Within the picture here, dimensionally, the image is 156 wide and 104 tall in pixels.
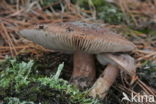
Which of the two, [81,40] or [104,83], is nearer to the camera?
[81,40]

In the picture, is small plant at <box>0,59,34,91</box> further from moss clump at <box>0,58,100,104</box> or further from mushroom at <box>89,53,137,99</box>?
mushroom at <box>89,53,137,99</box>

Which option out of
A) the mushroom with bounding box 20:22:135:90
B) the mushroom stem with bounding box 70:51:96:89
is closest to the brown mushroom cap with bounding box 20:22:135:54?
the mushroom with bounding box 20:22:135:90

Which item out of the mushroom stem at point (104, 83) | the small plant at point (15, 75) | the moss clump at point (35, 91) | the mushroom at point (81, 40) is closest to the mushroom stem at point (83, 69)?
the mushroom at point (81, 40)

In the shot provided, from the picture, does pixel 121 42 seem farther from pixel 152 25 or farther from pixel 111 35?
pixel 152 25

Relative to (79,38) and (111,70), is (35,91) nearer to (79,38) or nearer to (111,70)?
(79,38)

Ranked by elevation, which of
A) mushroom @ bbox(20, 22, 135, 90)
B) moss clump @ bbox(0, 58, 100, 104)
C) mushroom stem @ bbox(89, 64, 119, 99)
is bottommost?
mushroom stem @ bbox(89, 64, 119, 99)

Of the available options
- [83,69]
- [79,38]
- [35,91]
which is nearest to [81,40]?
[79,38]

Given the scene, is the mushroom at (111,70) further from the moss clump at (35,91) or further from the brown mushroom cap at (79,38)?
the moss clump at (35,91)
